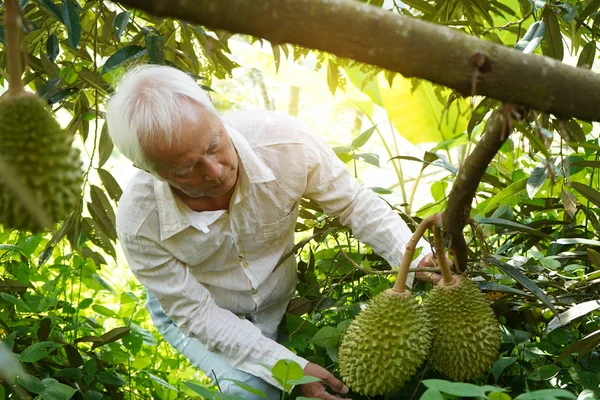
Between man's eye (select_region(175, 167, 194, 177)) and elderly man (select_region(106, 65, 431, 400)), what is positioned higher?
man's eye (select_region(175, 167, 194, 177))

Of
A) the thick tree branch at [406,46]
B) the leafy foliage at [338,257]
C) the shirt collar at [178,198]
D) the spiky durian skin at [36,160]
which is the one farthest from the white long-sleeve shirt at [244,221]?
the thick tree branch at [406,46]

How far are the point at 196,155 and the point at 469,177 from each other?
834 millimetres

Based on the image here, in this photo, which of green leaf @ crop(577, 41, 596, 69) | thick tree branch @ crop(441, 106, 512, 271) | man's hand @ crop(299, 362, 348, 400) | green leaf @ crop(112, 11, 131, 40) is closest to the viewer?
thick tree branch @ crop(441, 106, 512, 271)

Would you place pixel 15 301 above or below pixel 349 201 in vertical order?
below

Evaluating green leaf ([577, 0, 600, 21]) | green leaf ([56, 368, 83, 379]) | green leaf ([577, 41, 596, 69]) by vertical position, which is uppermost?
green leaf ([577, 0, 600, 21])

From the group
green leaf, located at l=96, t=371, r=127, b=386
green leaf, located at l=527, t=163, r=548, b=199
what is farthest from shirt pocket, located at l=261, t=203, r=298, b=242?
green leaf, located at l=527, t=163, r=548, b=199

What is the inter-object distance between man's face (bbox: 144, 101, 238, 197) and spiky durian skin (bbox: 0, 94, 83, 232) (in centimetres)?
67

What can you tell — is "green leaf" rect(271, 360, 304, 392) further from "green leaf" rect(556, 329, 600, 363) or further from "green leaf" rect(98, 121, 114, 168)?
"green leaf" rect(98, 121, 114, 168)

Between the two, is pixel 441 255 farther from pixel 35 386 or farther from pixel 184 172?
pixel 35 386

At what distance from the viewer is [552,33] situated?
1.85 metres

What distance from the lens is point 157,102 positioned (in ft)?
5.74

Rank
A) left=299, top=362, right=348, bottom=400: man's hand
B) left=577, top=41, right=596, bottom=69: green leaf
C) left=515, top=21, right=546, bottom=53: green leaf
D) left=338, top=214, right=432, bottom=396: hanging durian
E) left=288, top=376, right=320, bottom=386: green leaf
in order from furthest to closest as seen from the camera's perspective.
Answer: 1. left=577, top=41, right=596, bottom=69: green leaf
2. left=299, top=362, right=348, bottom=400: man's hand
3. left=515, top=21, right=546, bottom=53: green leaf
4. left=338, top=214, right=432, bottom=396: hanging durian
5. left=288, top=376, right=320, bottom=386: green leaf

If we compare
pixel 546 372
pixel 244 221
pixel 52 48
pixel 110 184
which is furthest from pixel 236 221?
pixel 546 372

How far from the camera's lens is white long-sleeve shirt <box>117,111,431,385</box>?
1.99 meters
